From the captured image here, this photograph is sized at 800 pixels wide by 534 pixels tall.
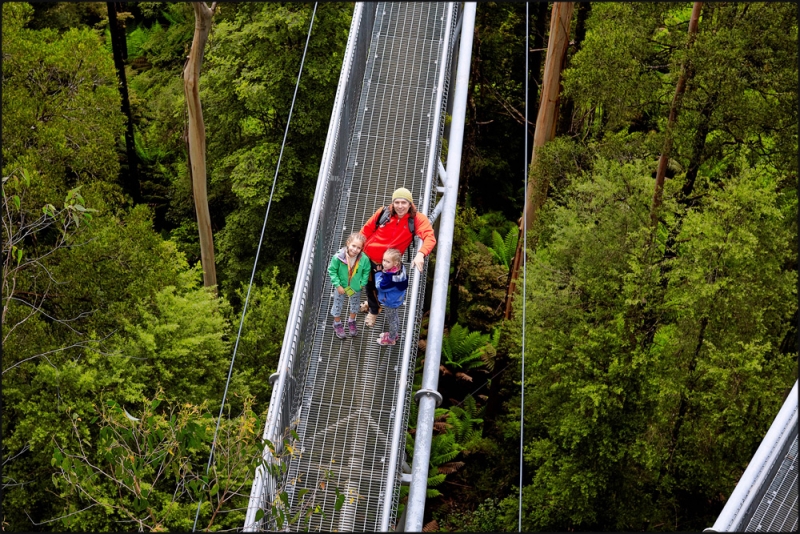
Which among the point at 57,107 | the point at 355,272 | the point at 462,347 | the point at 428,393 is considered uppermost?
the point at 57,107

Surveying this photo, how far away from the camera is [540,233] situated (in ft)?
61.1

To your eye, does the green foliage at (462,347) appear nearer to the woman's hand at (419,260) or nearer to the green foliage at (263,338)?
the green foliage at (263,338)

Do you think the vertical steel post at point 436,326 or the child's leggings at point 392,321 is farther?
the child's leggings at point 392,321

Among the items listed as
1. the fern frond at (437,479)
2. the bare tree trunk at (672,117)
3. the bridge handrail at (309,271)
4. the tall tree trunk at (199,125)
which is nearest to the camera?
the bridge handrail at (309,271)

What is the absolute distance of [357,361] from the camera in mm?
10656

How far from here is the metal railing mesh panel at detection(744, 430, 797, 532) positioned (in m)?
8.88

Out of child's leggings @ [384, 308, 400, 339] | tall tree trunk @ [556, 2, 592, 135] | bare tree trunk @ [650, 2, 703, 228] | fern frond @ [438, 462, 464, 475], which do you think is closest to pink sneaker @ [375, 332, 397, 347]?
child's leggings @ [384, 308, 400, 339]

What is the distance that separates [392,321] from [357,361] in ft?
2.03

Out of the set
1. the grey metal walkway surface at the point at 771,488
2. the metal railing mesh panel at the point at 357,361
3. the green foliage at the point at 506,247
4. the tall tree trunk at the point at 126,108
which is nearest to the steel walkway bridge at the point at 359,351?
the metal railing mesh panel at the point at 357,361

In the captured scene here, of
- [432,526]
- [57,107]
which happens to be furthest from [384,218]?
[432,526]

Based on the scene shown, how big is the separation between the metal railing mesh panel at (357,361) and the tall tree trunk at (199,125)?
14.5 feet

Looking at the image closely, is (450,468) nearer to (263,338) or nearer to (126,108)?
(263,338)

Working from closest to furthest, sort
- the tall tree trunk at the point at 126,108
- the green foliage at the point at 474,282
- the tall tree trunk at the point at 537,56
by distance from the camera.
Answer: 1. the green foliage at the point at 474,282
2. the tall tree trunk at the point at 126,108
3. the tall tree trunk at the point at 537,56

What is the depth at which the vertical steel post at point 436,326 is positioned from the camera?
9172 millimetres
